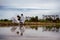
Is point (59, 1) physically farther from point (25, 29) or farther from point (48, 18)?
point (25, 29)

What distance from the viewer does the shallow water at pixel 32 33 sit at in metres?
1.92

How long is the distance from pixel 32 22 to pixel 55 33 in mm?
284

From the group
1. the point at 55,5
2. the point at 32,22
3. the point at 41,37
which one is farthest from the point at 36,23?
the point at 55,5

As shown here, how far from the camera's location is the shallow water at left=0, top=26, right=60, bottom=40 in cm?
192

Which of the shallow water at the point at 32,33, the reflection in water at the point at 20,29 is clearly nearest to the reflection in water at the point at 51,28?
the shallow water at the point at 32,33

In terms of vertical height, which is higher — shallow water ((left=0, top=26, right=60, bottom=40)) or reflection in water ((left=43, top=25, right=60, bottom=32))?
reflection in water ((left=43, top=25, right=60, bottom=32))

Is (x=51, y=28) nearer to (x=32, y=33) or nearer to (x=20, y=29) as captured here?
(x=32, y=33)

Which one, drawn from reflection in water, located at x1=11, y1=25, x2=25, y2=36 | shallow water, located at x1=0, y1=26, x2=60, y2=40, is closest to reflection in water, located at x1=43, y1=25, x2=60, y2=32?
shallow water, located at x1=0, y1=26, x2=60, y2=40

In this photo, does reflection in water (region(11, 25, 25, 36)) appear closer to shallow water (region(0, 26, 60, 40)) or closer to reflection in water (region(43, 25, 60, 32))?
shallow water (region(0, 26, 60, 40))

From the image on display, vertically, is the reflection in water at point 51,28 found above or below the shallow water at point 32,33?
above

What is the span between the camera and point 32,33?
1924 mm

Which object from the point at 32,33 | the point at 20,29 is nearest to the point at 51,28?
the point at 32,33

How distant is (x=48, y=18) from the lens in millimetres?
1945

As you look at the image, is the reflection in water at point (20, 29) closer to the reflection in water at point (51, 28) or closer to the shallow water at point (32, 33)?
the shallow water at point (32, 33)
